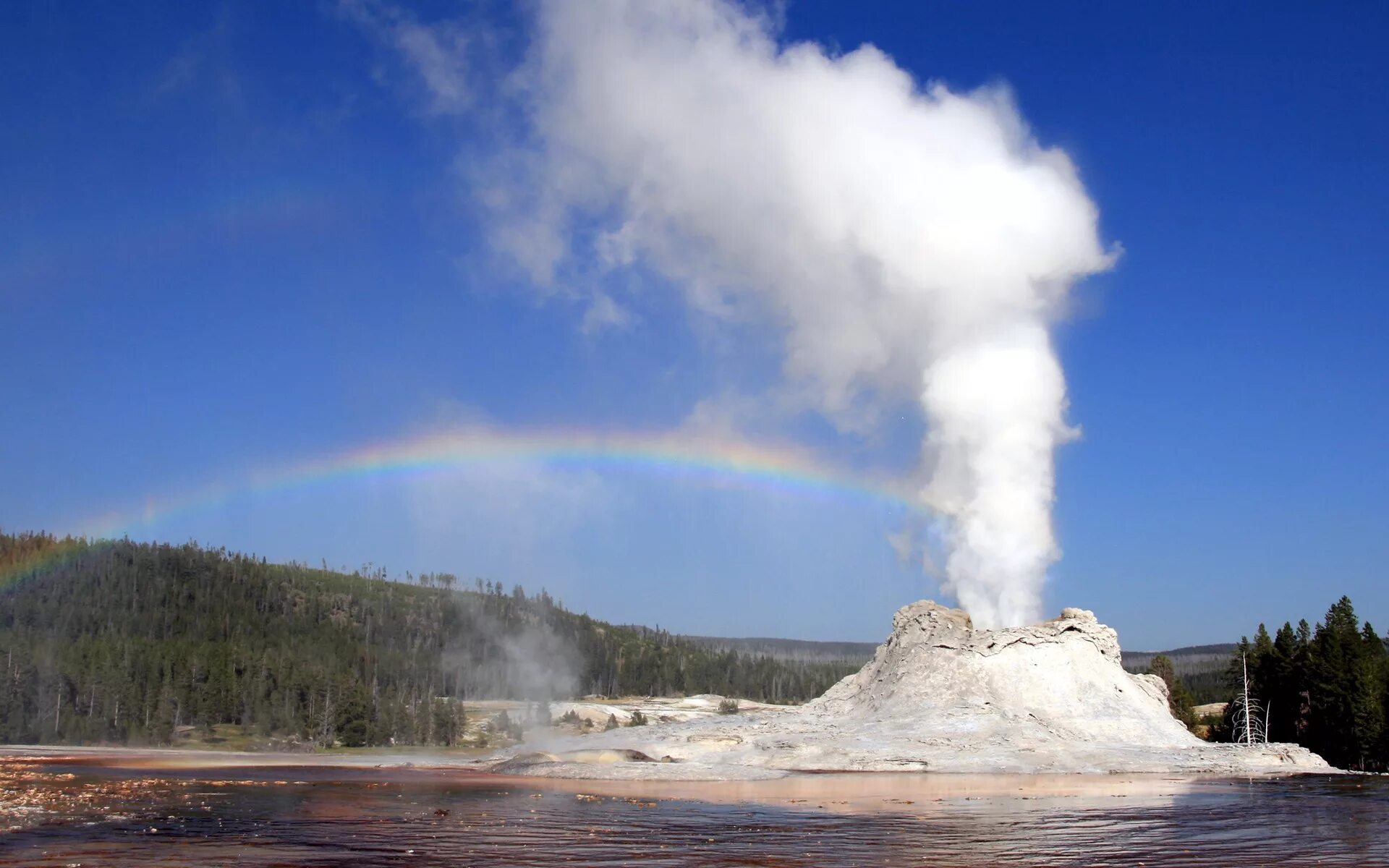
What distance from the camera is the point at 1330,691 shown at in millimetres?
67688

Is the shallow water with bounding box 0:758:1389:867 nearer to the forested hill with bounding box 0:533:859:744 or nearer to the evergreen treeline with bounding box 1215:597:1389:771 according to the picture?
the evergreen treeline with bounding box 1215:597:1389:771

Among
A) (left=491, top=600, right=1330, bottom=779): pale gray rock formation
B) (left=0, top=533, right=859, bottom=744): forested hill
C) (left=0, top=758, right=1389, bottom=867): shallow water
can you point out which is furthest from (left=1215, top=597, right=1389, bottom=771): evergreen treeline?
(left=0, top=533, right=859, bottom=744): forested hill

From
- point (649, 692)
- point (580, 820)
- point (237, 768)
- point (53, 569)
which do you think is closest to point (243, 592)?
point (53, 569)

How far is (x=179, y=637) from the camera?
458 feet

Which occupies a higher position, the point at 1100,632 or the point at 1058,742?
the point at 1100,632

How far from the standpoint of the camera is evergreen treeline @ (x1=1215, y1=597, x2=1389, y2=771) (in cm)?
6531

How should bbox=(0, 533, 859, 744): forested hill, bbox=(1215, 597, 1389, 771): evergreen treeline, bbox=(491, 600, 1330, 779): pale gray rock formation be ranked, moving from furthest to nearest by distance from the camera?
bbox=(0, 533, 859, 744): forested hill
bbox=(1215, 597, 1389, 771): evergreen treeline
bbox=(491, 600, 1330, 779): pale gray rock formation

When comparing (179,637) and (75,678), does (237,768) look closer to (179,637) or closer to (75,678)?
(75,678)

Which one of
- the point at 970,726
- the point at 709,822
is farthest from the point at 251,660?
the point at 709,822

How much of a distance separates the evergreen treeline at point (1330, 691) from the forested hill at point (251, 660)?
6501cm

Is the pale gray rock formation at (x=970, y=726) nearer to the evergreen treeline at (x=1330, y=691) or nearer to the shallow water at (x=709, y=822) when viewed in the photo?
the shallow water at (x=709, y=822)

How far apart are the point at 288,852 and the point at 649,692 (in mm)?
147683

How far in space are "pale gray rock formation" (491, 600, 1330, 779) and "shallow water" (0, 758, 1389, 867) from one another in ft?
9.05

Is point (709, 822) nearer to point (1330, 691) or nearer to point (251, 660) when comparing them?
point (1330, 691)
